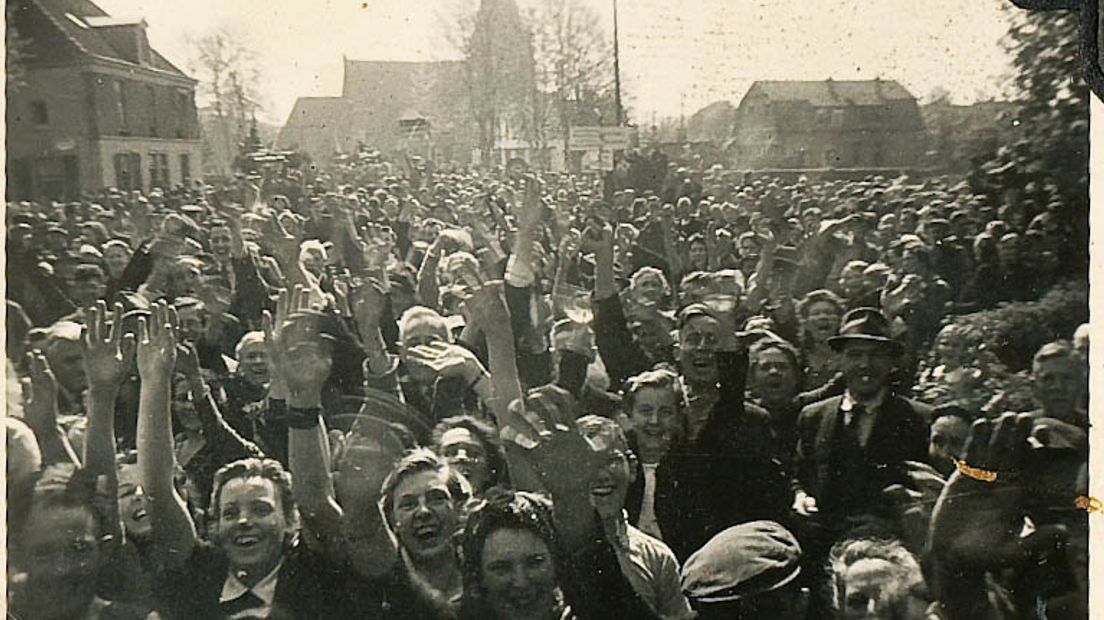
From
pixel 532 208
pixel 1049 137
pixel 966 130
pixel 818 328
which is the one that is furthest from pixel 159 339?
pixel 1049 137

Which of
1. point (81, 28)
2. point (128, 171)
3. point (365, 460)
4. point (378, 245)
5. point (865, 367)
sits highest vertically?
point (81, 28)

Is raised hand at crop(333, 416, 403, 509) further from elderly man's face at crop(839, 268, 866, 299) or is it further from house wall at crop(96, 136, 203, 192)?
elderly man's face at crop(839, 268, 866, 299)

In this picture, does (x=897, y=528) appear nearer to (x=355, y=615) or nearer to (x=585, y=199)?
(x=585, y=199)

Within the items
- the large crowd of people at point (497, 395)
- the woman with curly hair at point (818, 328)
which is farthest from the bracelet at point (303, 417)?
the woman with curly hair at point (818, 328)

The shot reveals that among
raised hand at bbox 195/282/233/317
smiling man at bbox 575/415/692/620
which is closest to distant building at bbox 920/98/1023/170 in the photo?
smiling man at bbox 575/415/692/620

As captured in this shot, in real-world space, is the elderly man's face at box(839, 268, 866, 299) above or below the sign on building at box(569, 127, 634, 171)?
below

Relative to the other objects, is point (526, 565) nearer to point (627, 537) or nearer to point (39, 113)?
point (627, 537)

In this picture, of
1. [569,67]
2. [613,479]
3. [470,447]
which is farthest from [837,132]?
[470,447]

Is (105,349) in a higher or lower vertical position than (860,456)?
higher
